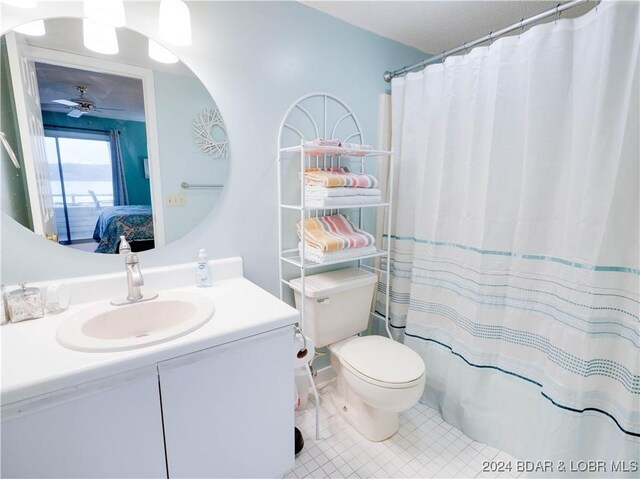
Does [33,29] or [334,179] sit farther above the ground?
[33,29]

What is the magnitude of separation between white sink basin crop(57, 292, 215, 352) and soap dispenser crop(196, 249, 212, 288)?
107 millimetres

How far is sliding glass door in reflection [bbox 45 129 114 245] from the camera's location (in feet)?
3.60

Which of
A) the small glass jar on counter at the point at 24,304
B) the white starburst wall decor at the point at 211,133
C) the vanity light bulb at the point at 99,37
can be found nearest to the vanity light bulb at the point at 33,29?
the vanity light bulb at the point at 99,37

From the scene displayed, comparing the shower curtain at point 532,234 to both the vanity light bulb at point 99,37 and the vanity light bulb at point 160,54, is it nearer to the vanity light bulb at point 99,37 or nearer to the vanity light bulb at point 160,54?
the vanity light bulb at point 160,54

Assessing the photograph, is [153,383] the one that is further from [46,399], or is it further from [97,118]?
[97,118]

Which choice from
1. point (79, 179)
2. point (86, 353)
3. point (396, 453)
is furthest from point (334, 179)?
point (396, 453)

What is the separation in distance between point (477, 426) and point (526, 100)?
5.03 ft

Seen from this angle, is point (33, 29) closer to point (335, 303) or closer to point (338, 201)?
point (338, 201)

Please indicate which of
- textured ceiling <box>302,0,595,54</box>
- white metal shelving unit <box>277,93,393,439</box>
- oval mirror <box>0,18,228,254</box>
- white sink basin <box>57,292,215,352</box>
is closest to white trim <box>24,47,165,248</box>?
oval mirror <box>0,18,228,254</box>

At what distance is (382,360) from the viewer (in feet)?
4.86

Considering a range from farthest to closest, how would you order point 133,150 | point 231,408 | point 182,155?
point 182,155 → point 133,150 → point 231,408

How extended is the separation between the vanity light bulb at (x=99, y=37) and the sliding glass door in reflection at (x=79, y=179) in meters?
0.30

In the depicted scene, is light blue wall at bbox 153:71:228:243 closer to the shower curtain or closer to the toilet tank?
the toilet tank

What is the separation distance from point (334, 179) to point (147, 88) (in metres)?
0.85
